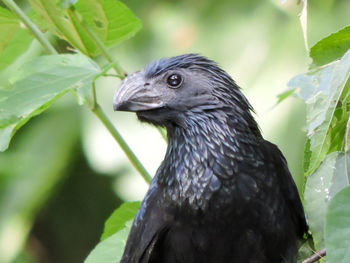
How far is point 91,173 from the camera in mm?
7340

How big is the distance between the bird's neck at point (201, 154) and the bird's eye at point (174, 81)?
5.6 inches

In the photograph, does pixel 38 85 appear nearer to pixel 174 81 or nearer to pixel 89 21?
pixel 89 21

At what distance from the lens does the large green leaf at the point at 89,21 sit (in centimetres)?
284

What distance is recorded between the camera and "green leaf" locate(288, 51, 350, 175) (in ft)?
6.98

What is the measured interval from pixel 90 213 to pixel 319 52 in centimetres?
604

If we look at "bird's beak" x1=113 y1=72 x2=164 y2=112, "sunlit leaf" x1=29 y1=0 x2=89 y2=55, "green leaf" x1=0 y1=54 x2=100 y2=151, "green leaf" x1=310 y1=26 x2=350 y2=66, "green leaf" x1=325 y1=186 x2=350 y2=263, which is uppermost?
"sunlit leaf" x1=29 y1=0 x2=89 y2=55

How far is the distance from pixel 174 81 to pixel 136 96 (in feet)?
0.73

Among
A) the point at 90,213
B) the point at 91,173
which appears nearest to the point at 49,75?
the point at 91,173

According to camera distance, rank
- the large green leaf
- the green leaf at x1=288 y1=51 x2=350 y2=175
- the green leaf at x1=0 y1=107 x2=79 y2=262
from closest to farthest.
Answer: the green leaf at x1=288 y1=51 x2=350 y2=175 < the large green leaf < the green leaf at x1=0 y1=107 x2=79 y2=262

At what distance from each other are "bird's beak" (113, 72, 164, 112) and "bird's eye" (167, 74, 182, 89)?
0.08 m

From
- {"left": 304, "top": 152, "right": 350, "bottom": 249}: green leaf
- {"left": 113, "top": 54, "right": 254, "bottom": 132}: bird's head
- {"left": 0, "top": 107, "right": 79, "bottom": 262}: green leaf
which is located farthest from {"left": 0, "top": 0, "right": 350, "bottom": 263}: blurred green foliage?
{"left": 304, "top": 152, "right": 350, "bottom": 249}: green leaf

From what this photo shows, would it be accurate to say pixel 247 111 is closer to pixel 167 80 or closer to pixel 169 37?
pixel 167 80

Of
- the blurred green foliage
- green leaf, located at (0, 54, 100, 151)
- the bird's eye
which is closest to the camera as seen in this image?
green leaf, located at (0, 54, 100, 151)

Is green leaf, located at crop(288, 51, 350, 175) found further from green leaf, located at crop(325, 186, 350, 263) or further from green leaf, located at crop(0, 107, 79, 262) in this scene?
green leaf, located at crop(0, 107, 79, 262)
